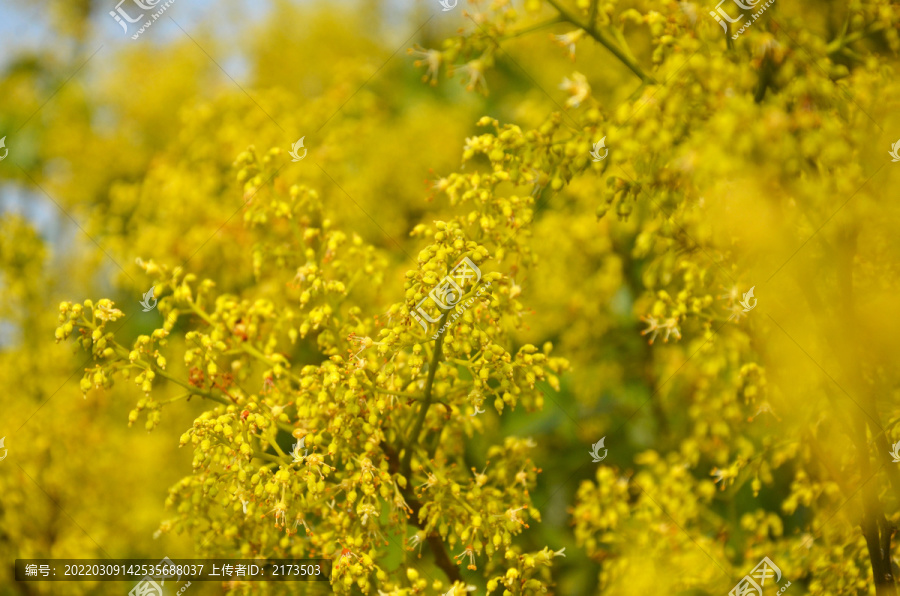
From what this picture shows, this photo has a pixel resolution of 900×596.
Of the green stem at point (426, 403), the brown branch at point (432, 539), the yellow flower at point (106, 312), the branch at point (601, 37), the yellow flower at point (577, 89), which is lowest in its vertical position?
the brown branch at point (432, 539)

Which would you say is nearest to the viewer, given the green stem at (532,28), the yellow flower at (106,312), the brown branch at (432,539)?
the green stem at (532,28)

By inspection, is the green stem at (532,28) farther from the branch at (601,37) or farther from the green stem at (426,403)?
the green stem at (426,403)

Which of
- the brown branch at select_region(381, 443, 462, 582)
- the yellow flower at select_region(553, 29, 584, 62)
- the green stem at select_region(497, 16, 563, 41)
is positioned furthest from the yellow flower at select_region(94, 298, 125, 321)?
the yellow flower at select_region(553, 29, 584, 62)

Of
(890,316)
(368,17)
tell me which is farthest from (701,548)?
(368,17)

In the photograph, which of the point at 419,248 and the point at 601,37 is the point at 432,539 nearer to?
the point at 601,37

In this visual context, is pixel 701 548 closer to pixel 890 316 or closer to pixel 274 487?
pixel 890 316

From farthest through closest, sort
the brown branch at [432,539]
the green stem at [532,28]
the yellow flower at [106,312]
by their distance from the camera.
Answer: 1. the brown branch at [432,539]
2. the yellow flower at [106,312]
3. the green stem at [532,28]

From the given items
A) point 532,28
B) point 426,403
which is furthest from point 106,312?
point 532,28

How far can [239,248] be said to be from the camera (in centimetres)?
340

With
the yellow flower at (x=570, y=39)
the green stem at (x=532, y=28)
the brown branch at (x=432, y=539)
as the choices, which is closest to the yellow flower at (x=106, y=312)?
the brown branch at (x=432, y=539)

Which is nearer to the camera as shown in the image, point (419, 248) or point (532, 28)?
point (532, 28)

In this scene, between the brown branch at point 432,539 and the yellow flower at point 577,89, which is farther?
the brown branch at point 432,539

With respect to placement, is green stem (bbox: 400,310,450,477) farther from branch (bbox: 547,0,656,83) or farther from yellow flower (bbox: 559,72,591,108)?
branch (bbox: 547,0,656,83)

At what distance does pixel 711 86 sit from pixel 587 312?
201cm
